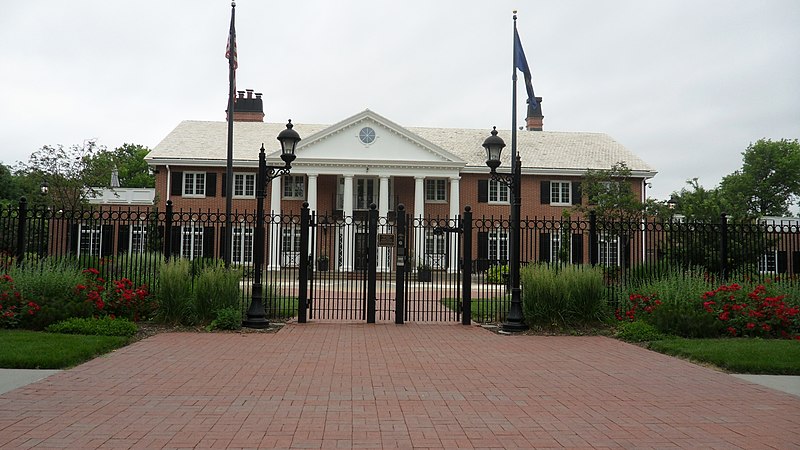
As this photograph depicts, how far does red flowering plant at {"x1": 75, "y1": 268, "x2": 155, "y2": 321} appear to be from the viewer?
12.0 meters

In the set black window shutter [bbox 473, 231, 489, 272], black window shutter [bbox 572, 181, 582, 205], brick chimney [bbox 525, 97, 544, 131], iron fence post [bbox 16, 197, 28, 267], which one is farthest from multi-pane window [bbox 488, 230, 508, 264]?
brick chimney [bbox 525, 97, 544, 131]

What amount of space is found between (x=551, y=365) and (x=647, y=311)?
467cm

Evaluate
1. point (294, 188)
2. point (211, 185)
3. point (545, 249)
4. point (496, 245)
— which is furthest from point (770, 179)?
point (496, 245)

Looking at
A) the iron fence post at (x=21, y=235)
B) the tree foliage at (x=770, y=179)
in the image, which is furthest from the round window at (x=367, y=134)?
the tree foliage at (x=770, y=179)

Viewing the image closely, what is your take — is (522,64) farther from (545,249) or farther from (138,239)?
(138,239)

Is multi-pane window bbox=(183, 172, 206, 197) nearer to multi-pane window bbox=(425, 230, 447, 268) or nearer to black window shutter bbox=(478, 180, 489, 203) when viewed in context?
multi-pane window bbox=(425, 230, 447, 268)

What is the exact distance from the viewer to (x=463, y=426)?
18.6 ft

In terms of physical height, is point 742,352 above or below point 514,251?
below

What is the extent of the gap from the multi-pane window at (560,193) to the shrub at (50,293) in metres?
27.6

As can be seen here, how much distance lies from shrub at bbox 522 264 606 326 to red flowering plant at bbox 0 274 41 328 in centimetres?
945

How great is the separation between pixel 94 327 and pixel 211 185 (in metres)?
24.0

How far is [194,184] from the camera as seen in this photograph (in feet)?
112

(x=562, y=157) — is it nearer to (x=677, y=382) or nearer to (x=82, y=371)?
(x=677, y=382)

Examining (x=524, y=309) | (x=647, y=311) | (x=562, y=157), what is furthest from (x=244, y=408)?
(x=562, y=157)
